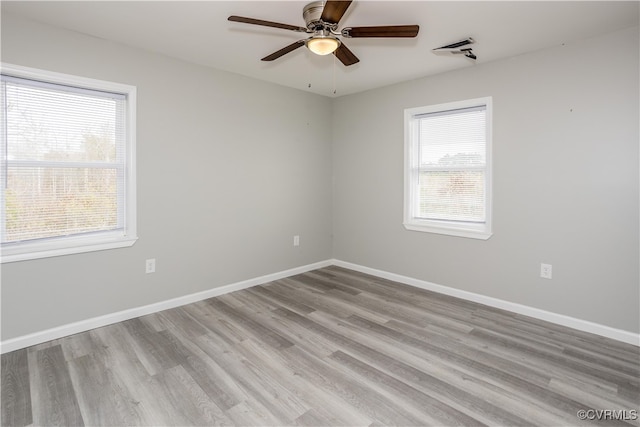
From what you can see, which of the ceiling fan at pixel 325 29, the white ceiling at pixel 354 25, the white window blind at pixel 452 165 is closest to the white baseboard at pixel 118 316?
the white window blind at pixel 452 165

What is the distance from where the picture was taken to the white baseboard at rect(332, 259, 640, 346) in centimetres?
274

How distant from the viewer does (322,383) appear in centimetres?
217

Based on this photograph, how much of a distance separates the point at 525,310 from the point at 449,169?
1.59 m

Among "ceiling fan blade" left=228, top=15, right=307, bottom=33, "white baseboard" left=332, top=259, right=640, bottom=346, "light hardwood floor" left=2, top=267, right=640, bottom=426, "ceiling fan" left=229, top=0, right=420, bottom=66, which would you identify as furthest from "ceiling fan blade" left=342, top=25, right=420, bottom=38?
"white baseboard" left=332, top=259, right=640, bottom=346

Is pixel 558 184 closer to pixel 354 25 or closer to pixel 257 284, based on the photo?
pixel 354 25

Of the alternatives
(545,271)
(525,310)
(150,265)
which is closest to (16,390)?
(150,265)

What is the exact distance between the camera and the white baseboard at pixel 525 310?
108 inches

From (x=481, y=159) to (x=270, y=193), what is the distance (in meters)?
2.41

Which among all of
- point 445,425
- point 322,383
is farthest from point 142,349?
point 445,425

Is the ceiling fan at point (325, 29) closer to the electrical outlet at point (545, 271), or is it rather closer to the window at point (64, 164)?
the window at point (64, 164)

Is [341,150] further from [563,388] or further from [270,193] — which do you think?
[563,388]

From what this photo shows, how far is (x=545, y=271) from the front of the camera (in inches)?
122

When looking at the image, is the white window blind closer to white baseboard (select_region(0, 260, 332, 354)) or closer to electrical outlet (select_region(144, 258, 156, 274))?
white baseboard (select_region(0, 260, 332, 354))

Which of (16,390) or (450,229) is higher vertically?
(450,229)
